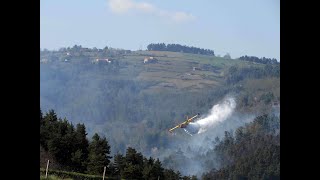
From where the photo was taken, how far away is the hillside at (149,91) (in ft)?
45.9

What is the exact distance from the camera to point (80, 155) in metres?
7.26

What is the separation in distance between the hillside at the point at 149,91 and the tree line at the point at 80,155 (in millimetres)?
5223

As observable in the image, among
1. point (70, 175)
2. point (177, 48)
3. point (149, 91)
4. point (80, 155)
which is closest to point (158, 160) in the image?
point (80, 155)

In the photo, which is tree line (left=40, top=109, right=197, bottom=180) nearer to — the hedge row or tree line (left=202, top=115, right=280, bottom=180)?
the hedge row

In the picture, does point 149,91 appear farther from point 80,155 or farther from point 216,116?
point 80,155

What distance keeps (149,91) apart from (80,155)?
814 cm

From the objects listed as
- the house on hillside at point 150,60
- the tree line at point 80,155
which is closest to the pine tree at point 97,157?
the tree line at point 80,155

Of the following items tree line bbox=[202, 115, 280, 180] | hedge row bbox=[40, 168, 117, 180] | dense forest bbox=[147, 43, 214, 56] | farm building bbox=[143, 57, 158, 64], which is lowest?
tree line bbox=[202, 115, 280, 180]

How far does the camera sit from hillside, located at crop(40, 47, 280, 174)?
45.9 ft

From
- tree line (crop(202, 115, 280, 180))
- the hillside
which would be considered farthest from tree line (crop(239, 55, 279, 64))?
tree line (crop(202, 115, 280, 180))

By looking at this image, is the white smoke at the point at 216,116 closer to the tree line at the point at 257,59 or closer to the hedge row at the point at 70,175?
the tree line at the point at 257,59

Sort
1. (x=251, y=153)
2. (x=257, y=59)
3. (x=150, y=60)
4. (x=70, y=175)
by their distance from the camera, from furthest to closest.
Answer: (x=150, y=60) < (x=257, y=59) < (x=251, y=153) < (x=70, y=175)

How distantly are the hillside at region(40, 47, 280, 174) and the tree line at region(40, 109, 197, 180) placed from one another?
17.1ft
